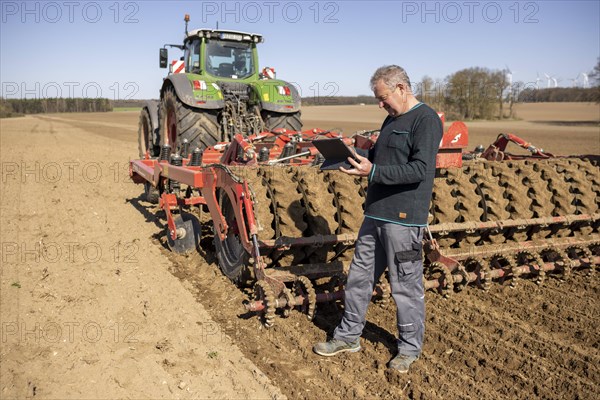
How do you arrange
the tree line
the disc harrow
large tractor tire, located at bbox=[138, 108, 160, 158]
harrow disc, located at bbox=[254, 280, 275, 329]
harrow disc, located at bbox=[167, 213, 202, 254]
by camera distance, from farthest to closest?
the tree line < large tractor tire, located at bbox=[138, 108, 160, 158] < harrow disc, located at bbox=[167, 213, 202, 254] < the disc harrow < harrow disc, located at bbox=[254, 280, 275, 329]

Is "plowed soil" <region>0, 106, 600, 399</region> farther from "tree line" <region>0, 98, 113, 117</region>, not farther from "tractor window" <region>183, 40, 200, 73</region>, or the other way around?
"tree line" <region>0, 98, 113, 117</region>

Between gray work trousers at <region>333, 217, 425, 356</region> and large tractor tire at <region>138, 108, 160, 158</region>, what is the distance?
19.9 feet

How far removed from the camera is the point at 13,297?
14.0ft

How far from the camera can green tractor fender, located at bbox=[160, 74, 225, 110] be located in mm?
7406

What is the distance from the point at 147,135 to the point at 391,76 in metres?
8.10

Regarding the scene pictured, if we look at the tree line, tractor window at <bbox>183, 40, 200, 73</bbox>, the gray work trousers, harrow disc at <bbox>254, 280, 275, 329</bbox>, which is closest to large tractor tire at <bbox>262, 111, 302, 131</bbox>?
tractor window at <bbox>183, 40, 200, 73</bbox>

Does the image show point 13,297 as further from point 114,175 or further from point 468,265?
point 114,175

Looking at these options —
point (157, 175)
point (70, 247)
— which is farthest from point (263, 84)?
point (70, 247)

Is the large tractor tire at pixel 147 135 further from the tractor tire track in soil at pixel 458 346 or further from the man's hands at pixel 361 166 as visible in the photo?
the man's hands at pixel 361 166

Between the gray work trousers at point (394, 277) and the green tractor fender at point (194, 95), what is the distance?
4.81 m

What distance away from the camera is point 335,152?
3.04 metres

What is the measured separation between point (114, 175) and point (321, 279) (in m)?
8.03

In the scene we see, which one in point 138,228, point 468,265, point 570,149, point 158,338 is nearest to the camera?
point 158,338

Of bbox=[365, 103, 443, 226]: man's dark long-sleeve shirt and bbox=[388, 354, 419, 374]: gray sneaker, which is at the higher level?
bbox=[365, 103, 443, 226]: man's dark long-sleeve shirt
